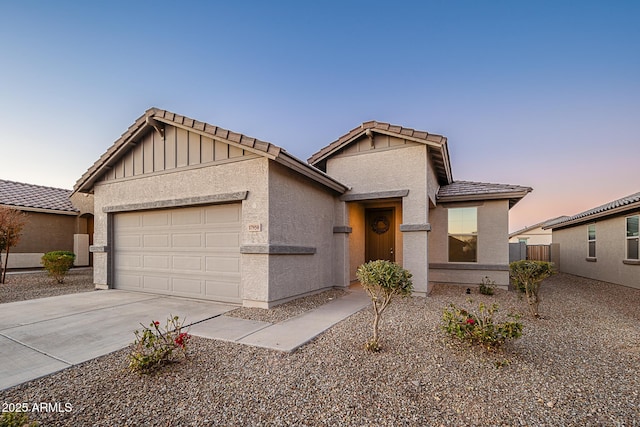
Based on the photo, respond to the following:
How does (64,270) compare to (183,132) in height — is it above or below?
below

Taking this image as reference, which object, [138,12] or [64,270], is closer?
[138,12]

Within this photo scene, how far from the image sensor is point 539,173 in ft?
48.6

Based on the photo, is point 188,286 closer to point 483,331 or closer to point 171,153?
point 171,153

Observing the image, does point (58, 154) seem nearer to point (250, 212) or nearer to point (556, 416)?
point (250, 212)

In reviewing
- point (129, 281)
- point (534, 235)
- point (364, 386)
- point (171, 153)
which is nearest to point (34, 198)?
point (129, 281)

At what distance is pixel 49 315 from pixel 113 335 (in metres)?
2.53

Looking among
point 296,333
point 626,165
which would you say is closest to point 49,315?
point 296,333

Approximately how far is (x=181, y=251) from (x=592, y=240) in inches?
693

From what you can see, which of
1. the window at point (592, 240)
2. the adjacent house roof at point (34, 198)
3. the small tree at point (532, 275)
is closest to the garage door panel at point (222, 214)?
the small tree at point (532, 275)

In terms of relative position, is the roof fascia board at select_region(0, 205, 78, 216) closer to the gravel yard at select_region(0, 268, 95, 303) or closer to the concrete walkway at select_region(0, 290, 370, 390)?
the gravel yard at select_region(0, 268, 95, 303)

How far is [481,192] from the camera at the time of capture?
9617 millimetres

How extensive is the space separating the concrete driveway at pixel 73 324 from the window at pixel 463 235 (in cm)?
798

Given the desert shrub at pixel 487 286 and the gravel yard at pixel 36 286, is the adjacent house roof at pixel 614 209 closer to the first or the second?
the desert shrub at pixel 487 286

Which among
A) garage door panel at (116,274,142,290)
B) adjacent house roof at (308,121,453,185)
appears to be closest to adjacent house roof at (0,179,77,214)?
garage door panel at (116,274,142,290)
